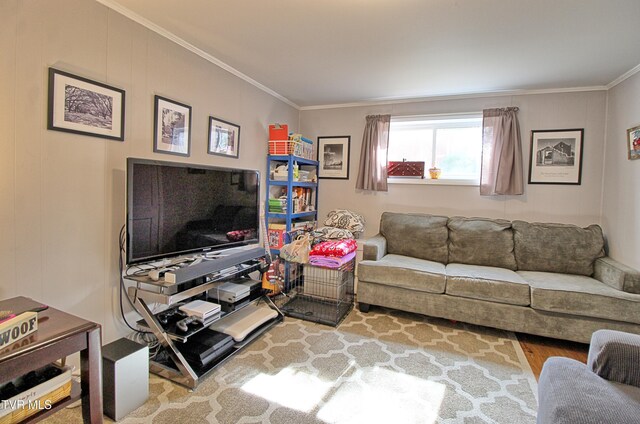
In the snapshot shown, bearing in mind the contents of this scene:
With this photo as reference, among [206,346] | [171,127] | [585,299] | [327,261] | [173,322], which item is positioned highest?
[171,127]

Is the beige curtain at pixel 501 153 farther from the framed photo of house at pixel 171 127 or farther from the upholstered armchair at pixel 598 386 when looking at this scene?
the framed photo of house at pixel 171 127

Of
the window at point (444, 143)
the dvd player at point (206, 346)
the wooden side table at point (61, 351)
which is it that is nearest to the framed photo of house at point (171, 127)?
the wooden side table at point (61, 351)

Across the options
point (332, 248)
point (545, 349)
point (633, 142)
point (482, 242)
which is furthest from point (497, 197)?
point (332, 248)

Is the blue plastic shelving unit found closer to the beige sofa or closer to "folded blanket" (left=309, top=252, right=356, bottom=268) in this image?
"folded blanket" (left=309, top=252, right=356, bottom=268)

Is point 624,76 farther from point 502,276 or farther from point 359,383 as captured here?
point 359,383

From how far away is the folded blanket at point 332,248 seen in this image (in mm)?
2848

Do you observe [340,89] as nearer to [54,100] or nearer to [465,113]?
[465,113]

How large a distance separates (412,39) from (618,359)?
2.14 metres

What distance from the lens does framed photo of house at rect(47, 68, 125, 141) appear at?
1627mm

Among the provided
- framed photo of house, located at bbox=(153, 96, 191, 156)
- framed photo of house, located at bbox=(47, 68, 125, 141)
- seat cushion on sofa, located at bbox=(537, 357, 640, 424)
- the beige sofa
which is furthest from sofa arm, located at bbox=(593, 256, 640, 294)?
framed photo of house, located at bbox=(47, 68, 125, 141)

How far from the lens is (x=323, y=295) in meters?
3.14

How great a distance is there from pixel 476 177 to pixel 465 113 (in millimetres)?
724

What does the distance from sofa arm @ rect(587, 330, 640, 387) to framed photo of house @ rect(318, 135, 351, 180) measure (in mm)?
2985

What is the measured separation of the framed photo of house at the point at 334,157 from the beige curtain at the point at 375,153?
0.91 ft
